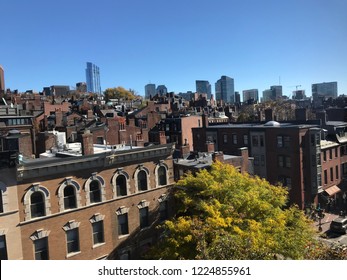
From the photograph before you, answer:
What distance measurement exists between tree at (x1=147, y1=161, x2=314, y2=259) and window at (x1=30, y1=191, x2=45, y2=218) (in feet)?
21.4

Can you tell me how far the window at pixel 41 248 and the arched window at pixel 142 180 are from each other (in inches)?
267

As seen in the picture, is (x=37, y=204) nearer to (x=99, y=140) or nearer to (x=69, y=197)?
(x=69, y=197)

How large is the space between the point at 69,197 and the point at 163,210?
7288mm

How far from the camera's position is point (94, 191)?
1988 centimetres

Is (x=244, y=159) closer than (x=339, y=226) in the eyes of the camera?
No

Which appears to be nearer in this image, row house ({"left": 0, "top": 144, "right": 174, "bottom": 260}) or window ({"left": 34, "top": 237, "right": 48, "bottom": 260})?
row house ({"left": 0, "top": 144, "right": 174, "bottom": 260})

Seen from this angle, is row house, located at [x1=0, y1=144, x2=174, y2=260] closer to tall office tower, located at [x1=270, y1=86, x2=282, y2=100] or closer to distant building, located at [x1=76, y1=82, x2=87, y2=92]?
distant building, located at [x1=76, y1=82, x2=87, y2=92]

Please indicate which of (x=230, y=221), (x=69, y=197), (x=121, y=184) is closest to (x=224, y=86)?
(x=121, y=184)

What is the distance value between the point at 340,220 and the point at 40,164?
25527 millimetres

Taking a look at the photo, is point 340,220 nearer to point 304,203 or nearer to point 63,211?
point 304,203

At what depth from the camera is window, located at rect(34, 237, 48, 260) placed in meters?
17.6

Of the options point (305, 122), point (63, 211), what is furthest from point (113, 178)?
point (305, 122)

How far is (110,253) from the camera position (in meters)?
20.3

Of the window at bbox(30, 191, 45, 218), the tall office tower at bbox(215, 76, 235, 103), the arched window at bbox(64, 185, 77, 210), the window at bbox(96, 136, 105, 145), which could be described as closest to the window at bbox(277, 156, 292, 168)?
the window at bbox(96, 136, 105, 145)
